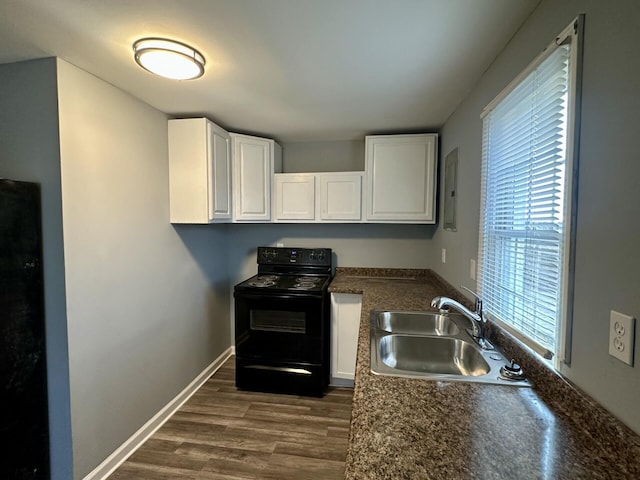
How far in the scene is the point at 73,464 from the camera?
1.58m

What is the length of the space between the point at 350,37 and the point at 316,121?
116 centimetres

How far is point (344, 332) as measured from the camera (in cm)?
261

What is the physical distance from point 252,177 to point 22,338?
1860 mm

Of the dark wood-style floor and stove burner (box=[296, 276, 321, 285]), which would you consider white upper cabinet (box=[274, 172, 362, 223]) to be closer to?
stove burner (box=[296, 276, 321, 285])

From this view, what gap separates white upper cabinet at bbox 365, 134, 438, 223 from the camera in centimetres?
260

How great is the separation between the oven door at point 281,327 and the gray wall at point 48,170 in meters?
1.23

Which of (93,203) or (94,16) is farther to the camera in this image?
(93,203)

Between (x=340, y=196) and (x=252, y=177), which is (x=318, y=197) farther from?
(x=252, y=177)

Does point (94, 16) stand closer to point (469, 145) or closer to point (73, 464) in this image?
point (469, 145)

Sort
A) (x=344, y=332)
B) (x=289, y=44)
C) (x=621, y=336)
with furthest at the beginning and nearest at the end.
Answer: (x=344, y=332)
(x=289, y=44)
(x=621, y=336)

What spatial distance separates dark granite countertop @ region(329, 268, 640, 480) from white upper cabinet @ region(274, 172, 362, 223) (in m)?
1.82

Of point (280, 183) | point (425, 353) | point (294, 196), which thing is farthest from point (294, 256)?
point (425, 353)

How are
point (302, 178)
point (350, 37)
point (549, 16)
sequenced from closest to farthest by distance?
point (549, 16) → point (350, 37) → point (302, 178)

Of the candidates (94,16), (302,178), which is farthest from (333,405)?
(94,16)
